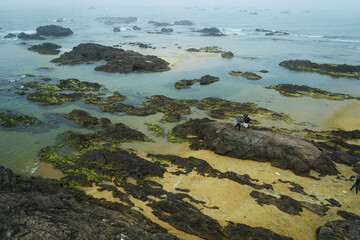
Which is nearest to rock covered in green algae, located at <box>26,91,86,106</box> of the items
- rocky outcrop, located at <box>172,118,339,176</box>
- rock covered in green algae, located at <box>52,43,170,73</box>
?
rock covered in green algae, located at <box>52,43,170,73</box>

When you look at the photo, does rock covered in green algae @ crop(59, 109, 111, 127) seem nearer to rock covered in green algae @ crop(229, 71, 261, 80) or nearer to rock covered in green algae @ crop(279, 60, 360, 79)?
rock covered in green algae @ crop(229, 71, 261, 80)

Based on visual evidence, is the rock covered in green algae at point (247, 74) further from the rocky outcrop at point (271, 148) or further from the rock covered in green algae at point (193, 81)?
the rocky outcrop at point (271, 148)

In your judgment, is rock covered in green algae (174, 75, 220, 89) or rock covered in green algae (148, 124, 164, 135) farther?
rock covered in green algae (174, 75, 220, 89)

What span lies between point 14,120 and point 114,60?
32303mm

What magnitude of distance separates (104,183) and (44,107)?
21271 mm

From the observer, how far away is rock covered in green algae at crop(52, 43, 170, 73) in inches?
2148

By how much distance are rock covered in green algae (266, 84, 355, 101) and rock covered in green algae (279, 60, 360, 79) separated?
17782 mm

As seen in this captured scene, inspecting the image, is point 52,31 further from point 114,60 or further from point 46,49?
point 114,60

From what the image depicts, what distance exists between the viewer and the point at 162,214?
607 inches

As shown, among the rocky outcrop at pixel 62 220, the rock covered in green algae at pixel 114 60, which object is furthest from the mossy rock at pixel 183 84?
the rocky outcrop at pixel 62 220

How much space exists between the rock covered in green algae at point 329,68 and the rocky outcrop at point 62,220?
6181 cm

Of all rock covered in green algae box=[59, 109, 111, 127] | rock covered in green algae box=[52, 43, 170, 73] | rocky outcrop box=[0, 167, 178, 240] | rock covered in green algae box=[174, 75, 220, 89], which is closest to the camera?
rocky outcrop box=[0, 167, 178, 240]

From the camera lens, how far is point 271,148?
73.5 ft

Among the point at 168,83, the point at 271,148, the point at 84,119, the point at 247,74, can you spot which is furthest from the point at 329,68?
the point at 84,119
